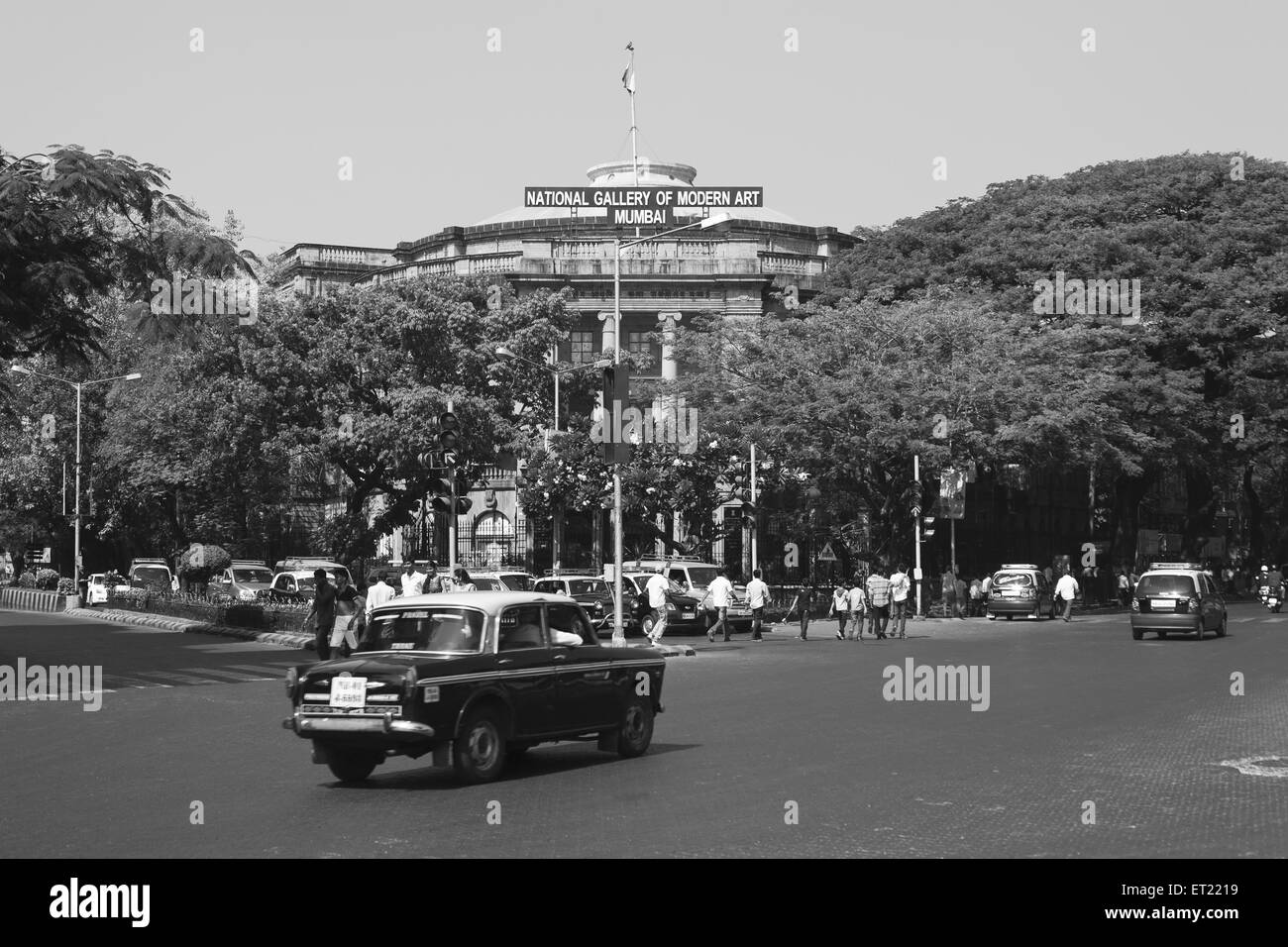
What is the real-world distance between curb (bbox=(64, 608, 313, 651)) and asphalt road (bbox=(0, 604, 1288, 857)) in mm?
11085

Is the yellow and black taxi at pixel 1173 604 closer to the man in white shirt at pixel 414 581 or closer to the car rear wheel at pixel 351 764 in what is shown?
the man in white shirt at pixel 414 581

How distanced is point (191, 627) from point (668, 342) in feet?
66.6

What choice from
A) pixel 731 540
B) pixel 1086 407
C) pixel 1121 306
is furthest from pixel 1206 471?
pixel 731 540

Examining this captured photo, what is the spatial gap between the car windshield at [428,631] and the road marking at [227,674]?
39.3 feet

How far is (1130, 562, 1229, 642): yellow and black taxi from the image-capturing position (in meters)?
36.6

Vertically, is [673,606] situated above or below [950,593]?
above

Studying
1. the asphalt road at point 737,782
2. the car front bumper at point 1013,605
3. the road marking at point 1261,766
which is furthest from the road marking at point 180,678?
the car front bumper at point 1013,605

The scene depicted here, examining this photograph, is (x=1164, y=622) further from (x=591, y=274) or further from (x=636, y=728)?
(x=591, y=274)

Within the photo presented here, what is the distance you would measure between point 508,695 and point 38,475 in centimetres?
5558

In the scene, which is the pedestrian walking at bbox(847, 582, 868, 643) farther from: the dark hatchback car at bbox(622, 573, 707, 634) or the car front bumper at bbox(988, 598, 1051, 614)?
the car front bumper at bbox(988, 598, 1051, 614)

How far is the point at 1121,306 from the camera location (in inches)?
2205

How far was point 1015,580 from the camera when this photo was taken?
2064 inches

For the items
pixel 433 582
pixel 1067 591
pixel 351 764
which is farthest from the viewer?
pixel 1067 591

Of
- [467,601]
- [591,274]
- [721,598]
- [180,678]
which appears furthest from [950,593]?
[467,601]
